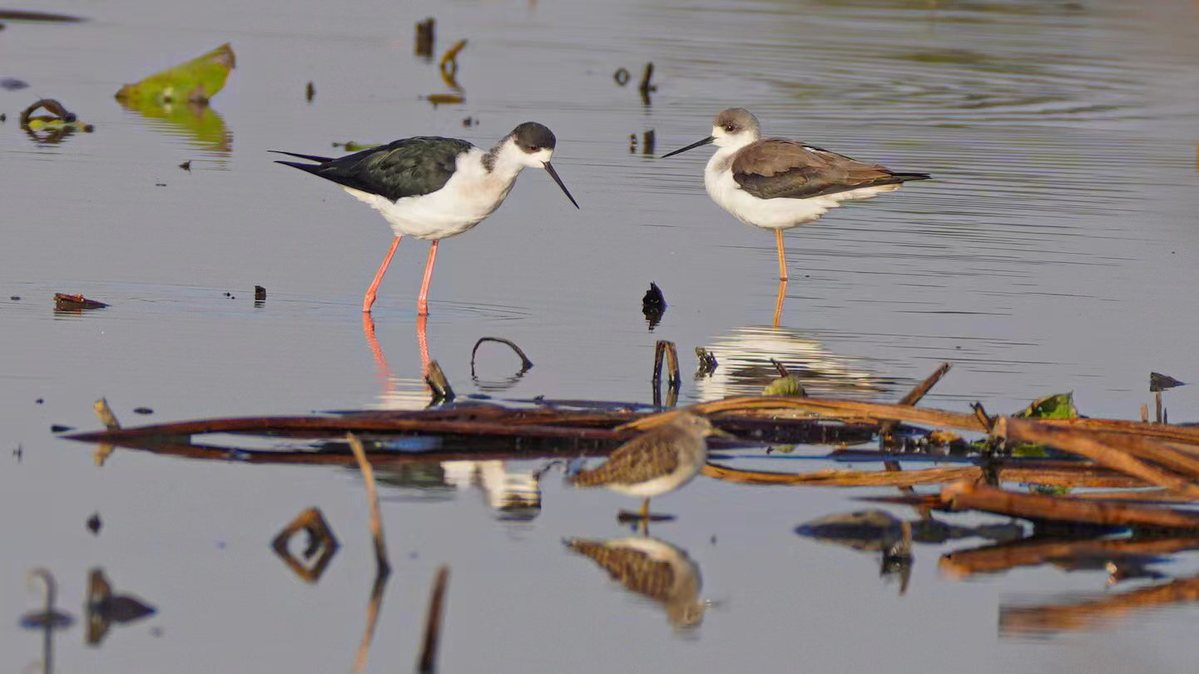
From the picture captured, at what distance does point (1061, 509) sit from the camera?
633 cm

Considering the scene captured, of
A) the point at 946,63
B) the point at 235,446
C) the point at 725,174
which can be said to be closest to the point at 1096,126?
the point at 946,63

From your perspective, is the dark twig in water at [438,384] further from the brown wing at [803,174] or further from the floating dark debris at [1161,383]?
the brown wing at [803,174]

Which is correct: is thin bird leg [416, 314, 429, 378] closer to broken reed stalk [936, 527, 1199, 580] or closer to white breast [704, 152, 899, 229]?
white breast [704, 152, 899, 229]

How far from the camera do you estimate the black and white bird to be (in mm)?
12445

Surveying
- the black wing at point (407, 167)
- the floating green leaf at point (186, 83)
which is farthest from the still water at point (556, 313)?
the black wing at point (407, 167)

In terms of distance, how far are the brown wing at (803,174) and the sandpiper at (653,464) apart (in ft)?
19.9

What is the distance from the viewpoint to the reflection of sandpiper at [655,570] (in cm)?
588

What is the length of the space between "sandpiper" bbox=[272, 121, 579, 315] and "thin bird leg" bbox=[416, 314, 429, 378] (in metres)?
0.19

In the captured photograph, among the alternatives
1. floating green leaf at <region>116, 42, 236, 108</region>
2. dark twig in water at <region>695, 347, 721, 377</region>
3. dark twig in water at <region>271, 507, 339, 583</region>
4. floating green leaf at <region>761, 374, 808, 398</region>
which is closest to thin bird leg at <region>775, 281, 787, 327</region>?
dark twig in water at <region>695, 347, 721, 377</region>

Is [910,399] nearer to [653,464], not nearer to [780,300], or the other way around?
[653,464]

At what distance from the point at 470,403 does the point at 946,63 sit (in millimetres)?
17444

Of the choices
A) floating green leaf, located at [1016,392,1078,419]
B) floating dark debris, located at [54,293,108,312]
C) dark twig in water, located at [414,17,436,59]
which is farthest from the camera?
dark twig in water, located at [414,17,436,59]

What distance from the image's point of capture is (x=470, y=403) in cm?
805

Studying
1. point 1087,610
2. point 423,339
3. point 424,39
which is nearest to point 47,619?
point 1087,610
